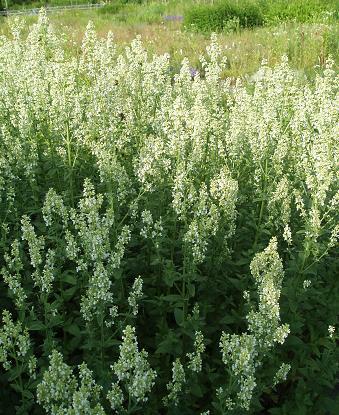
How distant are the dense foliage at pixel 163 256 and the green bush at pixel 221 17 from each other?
42.8ft

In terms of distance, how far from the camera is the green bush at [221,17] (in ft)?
60.6

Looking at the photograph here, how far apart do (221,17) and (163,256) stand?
54.2ft

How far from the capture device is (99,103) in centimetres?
523

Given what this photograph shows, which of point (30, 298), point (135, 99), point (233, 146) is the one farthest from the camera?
point (135, 99)

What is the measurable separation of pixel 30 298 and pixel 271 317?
2130 mm

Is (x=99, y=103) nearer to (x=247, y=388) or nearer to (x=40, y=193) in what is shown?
(x=40, y=193)

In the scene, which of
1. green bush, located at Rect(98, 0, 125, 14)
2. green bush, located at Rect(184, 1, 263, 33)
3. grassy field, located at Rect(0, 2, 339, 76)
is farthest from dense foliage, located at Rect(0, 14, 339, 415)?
green bush, located at Rect(98, 0, 125, 14)

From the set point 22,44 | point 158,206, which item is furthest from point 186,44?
point 158,206

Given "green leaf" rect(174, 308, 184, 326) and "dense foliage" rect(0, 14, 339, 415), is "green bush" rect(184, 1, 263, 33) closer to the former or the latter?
"dense foliage" rect(0, 14, 339, 415)

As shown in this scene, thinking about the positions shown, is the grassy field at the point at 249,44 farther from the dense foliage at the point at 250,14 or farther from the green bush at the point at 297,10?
the green bush at the point at 297,10

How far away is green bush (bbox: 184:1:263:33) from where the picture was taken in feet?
60.6

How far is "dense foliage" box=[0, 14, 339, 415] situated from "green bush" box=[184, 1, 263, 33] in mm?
13054

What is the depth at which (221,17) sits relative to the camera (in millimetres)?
19031

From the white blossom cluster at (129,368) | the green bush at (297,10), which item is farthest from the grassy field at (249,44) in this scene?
the white blossom cluster at (129,368)
